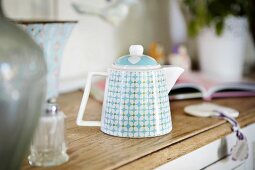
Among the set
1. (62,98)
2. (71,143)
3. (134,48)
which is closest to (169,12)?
(62,98)

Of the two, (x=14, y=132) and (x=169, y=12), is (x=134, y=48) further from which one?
(x=169, y=12)

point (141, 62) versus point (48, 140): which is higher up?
point (141, 62)

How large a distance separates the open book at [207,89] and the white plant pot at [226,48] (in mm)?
138

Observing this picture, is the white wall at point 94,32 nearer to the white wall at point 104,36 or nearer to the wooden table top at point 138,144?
the white wall at point 104,36

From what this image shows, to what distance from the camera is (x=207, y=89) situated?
2.90ft

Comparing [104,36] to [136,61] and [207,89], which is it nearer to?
[207,89]

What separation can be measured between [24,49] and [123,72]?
0.21m

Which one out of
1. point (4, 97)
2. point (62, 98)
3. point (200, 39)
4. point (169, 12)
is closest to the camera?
point (4, 97)

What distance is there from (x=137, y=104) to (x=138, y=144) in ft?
0.21

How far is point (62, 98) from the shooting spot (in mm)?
910

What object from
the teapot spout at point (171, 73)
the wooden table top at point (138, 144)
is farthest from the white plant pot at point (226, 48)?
the teapot spout at point (171, 73)

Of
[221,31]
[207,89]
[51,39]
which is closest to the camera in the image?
[51,39]

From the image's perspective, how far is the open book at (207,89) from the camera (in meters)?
0.87

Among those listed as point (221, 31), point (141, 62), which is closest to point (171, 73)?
point (141, 62)
